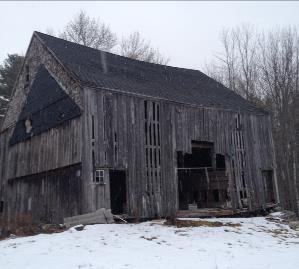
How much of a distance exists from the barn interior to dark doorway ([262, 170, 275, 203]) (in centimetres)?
305

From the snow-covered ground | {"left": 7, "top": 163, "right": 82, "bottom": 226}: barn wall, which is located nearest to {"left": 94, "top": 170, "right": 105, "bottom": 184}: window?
{"left": 7, "top": 163, "right": 82, "bottom": 226}: barn wall

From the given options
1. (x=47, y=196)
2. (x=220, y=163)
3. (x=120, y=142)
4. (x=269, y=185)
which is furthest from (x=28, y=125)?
(x=269, y=185)

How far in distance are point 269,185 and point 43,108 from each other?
49.4ft

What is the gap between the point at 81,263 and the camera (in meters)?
10.1

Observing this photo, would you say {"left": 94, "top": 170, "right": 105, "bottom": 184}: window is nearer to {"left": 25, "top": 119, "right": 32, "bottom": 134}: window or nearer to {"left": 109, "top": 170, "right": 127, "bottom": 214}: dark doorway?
{"left": 109, "top": 170, "right": 127, "bottom": 214}: dark doorway

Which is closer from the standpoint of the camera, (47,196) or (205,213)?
(47,196)

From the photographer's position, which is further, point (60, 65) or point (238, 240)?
point (60, 65)

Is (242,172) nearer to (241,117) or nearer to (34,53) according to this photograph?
(241,117)

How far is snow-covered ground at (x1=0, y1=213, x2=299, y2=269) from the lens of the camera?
1047cm

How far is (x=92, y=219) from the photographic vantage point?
54.0 feet

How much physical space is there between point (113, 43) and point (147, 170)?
27274mm

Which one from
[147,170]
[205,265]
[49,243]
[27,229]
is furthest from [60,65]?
[205,265]

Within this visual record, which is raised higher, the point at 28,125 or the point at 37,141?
the point at 28,125

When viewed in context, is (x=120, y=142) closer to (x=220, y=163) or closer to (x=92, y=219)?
(x=92, y=219)
